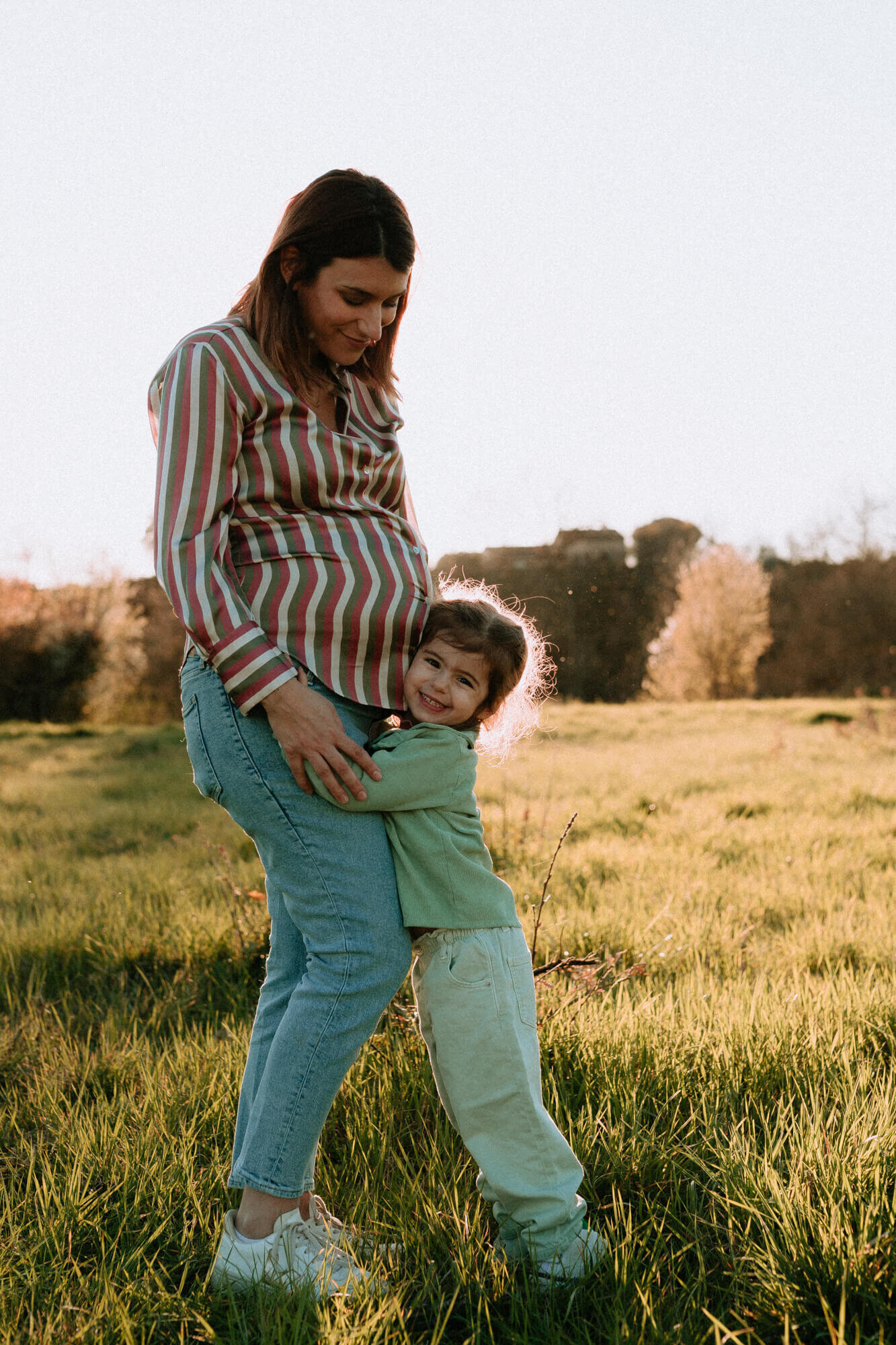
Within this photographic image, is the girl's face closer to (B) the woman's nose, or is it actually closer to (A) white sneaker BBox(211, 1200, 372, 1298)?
(B) the woman's nose

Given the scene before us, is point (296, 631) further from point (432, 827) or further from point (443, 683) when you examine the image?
point (432, 827)

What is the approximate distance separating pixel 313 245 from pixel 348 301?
12 centimetres

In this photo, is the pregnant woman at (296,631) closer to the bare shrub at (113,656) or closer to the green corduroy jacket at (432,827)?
the green corduroy jacket at (432,827)

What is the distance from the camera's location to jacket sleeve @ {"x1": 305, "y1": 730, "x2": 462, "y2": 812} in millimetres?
1741

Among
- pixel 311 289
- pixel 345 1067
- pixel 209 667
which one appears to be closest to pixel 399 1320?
pixel 345 1067

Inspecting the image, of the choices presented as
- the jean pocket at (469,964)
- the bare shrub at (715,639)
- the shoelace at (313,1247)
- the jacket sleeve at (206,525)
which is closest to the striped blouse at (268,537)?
the jacket sleeve at (206,525)

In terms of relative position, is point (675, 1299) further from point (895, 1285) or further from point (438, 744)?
point (438, 744)

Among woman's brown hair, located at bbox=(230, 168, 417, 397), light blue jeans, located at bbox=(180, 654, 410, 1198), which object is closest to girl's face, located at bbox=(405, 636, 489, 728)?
light blue jeans, located at bbox=(180, 654, 410, 1198)

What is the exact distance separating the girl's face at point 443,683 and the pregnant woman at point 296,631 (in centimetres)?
5

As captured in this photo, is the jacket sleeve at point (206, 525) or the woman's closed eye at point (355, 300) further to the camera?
the woman's closed eye at point (355, 300)

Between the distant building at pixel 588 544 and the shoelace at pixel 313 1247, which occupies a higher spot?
the distant building at pixel 588 544

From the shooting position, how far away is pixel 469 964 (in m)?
1.84

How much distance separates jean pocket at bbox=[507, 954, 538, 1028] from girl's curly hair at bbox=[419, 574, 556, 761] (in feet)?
1.61

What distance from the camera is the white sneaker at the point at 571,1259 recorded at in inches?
68.2
